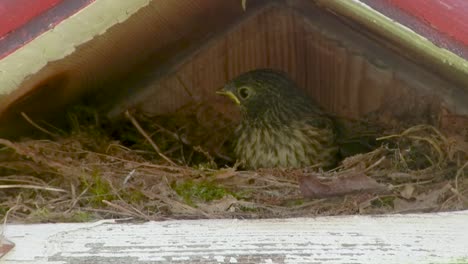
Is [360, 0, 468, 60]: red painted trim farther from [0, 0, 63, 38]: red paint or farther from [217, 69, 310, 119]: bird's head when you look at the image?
[217, 69, 310, 119]: bird's head

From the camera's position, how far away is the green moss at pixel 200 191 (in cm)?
254

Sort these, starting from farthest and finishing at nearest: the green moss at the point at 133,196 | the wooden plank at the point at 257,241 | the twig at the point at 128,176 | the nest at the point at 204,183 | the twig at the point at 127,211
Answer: the twig at the point at 128,176 < the green moss at the point at 133,196 < the nest at the point at 204,183 < the twig at the point at 127,211 < the wooden plank at the point at 257,241

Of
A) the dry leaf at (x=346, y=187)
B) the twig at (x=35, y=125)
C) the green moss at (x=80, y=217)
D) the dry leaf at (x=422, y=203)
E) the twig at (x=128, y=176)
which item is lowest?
the green moss at (x=80, y=217)

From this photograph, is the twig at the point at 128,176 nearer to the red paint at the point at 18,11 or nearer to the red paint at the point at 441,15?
the red paint at the point at 18,11

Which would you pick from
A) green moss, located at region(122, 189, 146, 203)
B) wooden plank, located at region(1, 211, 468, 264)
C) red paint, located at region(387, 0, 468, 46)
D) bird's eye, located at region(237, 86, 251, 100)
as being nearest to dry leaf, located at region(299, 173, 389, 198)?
wooden plank, located at region(1, 211, 468, 264)

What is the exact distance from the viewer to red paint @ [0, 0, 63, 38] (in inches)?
76.5

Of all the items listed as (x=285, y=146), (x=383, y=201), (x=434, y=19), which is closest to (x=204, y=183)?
(x=383, y=201)

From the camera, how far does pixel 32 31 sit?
197 centimetres

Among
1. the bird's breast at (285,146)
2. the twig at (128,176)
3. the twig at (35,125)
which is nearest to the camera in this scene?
the twig at (128,176)

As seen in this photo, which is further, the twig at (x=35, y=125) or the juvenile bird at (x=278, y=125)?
the juvenile bird at (x=278, y=125)

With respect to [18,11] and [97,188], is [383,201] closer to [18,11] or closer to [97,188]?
[97,188]

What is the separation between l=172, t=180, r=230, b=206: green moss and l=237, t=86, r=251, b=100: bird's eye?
0.86 m

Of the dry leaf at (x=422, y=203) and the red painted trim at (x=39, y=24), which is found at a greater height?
the red painted trim at (x=39, y=24)

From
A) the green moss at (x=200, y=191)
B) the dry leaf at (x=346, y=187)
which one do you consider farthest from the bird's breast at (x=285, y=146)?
the dry leaf at (x=346, y=187)
